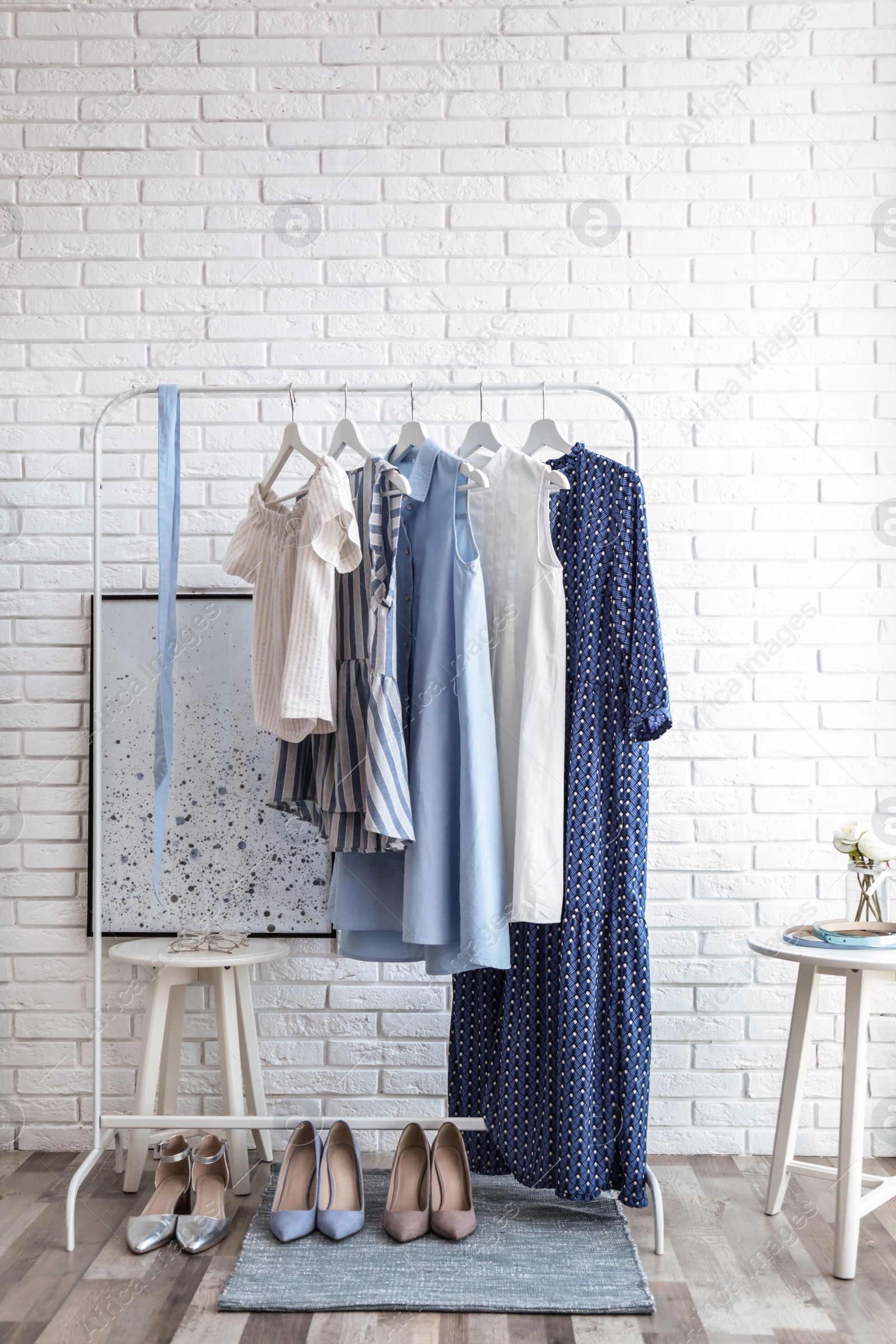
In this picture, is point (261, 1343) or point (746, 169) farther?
point (746, 169)

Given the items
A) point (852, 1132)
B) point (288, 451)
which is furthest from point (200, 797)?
point (852, 1132)

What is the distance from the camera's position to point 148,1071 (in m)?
2.15

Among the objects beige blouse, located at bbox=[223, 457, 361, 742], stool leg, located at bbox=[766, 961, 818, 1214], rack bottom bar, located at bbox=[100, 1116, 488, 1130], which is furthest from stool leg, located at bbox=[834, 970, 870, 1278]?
beige blouse, located at bbox=[223, 457, 361, 742]

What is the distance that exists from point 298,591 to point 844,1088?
136 centimetres

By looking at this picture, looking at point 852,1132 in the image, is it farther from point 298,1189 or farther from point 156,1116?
point 156,1116

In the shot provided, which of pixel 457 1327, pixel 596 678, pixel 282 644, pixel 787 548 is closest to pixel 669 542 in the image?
pixel 787 548

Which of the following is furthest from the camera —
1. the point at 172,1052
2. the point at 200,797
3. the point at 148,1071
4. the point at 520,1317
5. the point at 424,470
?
the point at 200,797

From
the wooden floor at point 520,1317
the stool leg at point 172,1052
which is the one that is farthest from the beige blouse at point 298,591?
the wooden floor at point 520,1317

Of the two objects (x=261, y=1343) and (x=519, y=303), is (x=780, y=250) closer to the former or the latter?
(x=519, y=303)

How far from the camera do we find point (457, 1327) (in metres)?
1.68

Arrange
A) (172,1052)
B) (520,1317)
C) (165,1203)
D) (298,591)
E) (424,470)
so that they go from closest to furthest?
(520,1317) → (298,591) → (424,470) → (165,1203) → (172,1052)

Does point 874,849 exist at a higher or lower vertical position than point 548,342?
lower

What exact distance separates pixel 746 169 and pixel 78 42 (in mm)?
1675

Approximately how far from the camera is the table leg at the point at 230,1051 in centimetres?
216
